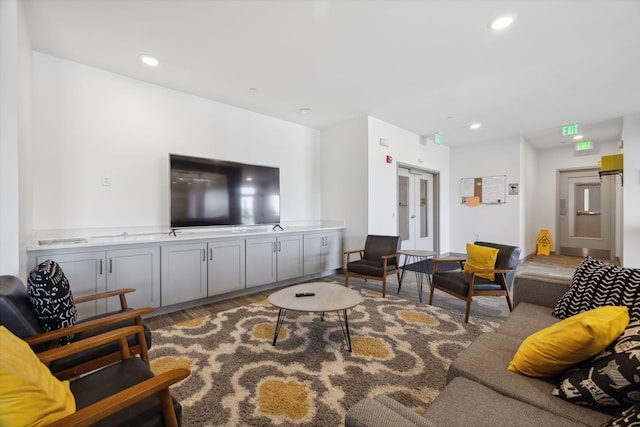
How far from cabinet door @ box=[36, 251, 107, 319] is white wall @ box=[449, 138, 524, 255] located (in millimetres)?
6718

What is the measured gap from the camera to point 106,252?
2.71 m

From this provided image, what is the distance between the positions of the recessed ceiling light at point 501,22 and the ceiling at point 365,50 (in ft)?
0.17

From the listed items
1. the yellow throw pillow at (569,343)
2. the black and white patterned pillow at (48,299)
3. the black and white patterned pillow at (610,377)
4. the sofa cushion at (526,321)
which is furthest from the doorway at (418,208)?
the black and white patterned pillow at (48,299)

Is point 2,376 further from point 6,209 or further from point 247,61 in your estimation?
point 247,61

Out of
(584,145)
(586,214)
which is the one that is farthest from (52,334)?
(586,214)

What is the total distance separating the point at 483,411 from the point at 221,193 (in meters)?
3.57

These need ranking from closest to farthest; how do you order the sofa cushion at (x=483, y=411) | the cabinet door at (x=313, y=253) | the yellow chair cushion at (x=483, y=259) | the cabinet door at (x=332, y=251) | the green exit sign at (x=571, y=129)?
the sofa cushion at (x=483, y=411)
the yellow chair cushion at (x=483, y=259)
the cabinet door at (x=313, y=253)
the cabinet door at (x=332, y=251)
the green exit sign at (x=571, y=129)

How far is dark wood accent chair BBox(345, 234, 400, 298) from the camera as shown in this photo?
3.63 metres

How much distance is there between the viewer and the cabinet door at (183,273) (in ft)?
10.1

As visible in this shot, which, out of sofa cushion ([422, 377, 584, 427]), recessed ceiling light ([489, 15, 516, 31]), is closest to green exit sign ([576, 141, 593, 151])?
recessed ceiling light ([489, 15, 516, 31])

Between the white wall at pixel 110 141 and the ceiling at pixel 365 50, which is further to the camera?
the white wall at pixel 110 141

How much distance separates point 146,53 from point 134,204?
168cm

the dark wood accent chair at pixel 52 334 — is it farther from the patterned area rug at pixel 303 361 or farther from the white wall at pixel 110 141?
the white wall at pixel 110 141

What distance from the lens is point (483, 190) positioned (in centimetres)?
633
